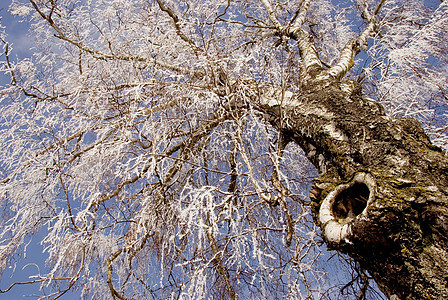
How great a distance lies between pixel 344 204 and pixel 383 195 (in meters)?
0.27

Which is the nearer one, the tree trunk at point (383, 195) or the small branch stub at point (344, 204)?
the tree trunk at point (383, 195)

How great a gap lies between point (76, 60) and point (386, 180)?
438 centimetres

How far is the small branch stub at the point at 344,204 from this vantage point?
5.24ft

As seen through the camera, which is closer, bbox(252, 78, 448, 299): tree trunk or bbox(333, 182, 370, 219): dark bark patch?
bbox(252, 78, 448, 299): tree trunk

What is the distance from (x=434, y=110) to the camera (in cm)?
293

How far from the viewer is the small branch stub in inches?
62.8

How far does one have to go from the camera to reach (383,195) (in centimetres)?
150

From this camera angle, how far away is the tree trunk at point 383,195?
1346mm

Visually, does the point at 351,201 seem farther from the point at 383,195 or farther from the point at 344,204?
the point at 383,195

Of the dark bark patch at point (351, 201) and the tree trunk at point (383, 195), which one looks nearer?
the tree trunk at point (383, 195)

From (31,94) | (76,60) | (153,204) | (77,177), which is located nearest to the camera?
(153,204)

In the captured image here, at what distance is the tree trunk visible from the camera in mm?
1346

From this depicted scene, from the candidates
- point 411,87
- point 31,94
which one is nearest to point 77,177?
point 31,94

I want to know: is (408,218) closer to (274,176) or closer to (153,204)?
(274,176)
